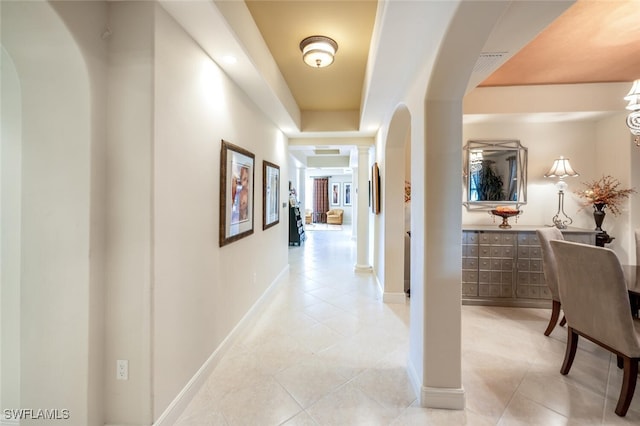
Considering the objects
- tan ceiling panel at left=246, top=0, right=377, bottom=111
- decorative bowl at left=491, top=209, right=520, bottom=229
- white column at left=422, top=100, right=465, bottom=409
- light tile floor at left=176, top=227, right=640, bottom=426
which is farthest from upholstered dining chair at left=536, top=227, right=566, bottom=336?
tan ceiling panel at left=246, top=0, right=377, bottom=111

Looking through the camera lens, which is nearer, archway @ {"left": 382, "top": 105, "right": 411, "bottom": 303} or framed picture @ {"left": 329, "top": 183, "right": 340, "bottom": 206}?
archway @ {"left": 382, "top": 105, "right": 411, "bottom": 303}

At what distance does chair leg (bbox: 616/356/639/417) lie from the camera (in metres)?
1.55

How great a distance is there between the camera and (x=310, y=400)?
5.58 ft

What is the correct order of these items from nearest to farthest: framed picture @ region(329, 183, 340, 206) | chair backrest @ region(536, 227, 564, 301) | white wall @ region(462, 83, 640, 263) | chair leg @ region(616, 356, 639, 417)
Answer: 1. chair leg @ region(616, 356, 639, 417)
2. chair backrest @ region(536, 227, 564, 301)
3. white wall @ region(462, 83, 640, 263)
4. framed picture @ region(329, 183, 340, 206)

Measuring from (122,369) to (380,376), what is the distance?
64.6 inches

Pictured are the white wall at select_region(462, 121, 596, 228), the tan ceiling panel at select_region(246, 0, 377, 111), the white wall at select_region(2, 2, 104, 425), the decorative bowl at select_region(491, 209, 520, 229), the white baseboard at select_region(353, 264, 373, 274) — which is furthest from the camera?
the white baseboard at select_region(353, 264, 373, 274)

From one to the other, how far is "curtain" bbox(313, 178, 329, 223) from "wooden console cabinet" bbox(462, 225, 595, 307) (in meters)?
9.33

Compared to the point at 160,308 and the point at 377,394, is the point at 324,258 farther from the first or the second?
the point at 160,308

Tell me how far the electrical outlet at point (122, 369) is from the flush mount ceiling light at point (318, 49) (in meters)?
2.49

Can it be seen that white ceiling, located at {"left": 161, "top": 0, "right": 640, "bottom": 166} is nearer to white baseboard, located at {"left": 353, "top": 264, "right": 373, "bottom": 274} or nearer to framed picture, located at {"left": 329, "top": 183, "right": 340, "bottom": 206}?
white baseboard, located at {"left": 353, "top": 264, "right": 373, "bottom": 274}

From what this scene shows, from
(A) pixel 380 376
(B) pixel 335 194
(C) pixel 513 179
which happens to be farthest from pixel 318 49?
(B) pixel 335 194

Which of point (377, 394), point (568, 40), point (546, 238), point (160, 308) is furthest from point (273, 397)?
point (568, 40)

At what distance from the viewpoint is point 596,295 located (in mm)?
1684

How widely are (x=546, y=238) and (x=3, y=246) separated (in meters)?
3.98
